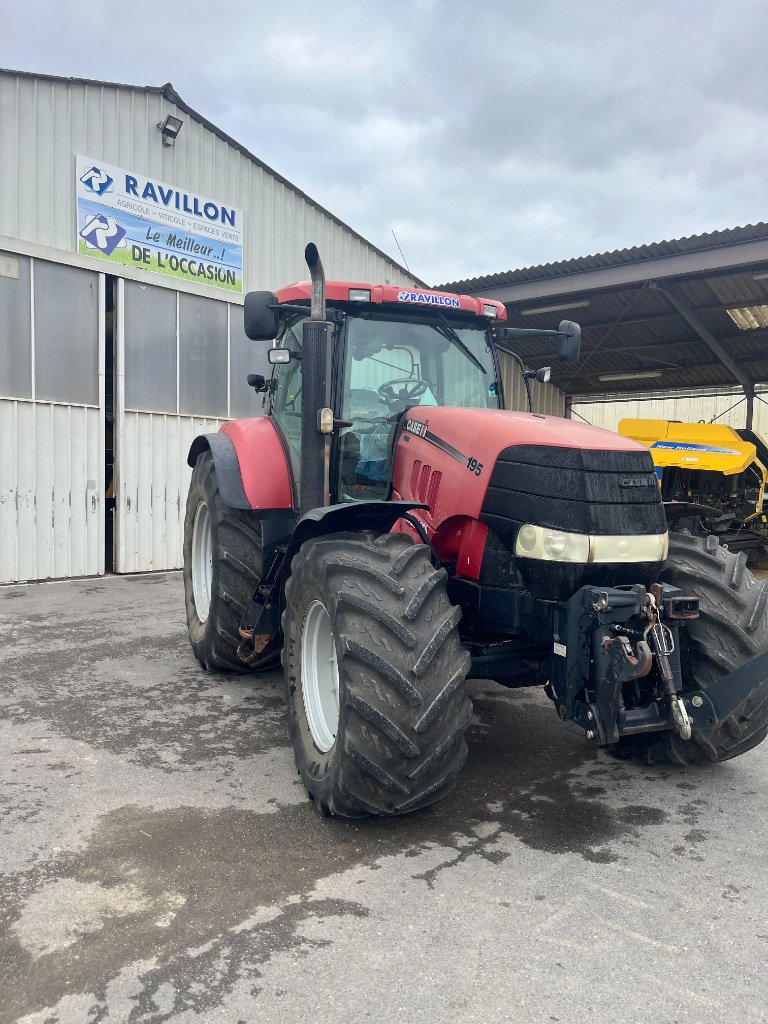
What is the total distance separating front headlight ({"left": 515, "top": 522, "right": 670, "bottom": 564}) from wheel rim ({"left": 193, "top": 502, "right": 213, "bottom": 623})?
119 inches

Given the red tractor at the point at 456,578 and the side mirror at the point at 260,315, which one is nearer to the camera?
the red tractor at the point at 456,578

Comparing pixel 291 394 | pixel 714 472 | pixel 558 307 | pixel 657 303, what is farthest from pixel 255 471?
pixel 657 303

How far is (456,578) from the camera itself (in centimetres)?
354

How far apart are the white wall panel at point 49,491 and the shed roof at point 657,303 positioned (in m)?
5.31

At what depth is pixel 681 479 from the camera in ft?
35.6

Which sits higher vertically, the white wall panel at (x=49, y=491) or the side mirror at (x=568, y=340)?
the side mirror at (x=568, y=340)

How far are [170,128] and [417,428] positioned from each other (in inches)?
309

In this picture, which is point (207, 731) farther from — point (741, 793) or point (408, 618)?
point (741, 793)

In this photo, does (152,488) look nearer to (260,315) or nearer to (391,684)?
(260,315)

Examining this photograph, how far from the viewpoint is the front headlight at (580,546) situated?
3084 millimetres

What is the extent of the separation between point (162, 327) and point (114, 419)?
1338mm

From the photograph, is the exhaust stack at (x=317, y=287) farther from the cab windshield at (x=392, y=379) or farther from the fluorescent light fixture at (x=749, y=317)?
the fluorescent light fixture at (x=749, y=317)

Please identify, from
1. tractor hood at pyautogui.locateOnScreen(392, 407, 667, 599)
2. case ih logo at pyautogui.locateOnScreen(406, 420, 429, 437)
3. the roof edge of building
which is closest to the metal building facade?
the roof edge of building

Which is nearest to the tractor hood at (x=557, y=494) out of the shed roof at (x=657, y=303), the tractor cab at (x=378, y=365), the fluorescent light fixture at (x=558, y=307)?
the tractor cab at (x=378, y=365)
